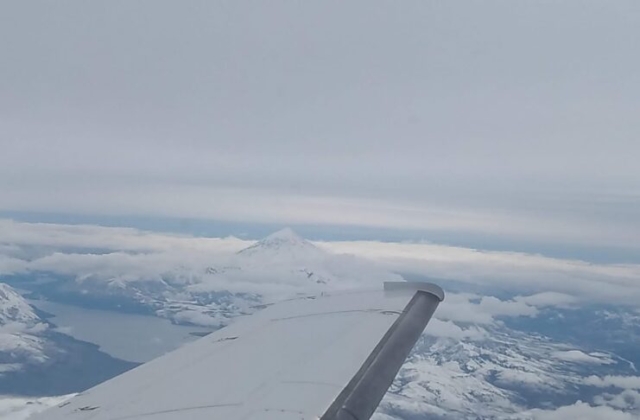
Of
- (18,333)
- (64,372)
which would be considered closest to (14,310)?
(18,333)

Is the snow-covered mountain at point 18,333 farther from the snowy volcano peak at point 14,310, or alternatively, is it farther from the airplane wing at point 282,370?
the airplane wing at point 282,370

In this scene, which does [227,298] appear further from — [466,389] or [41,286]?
[466,389]

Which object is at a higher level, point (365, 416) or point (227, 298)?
point (365, 416)

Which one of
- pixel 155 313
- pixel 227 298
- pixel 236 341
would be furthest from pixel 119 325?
pixel 236 341

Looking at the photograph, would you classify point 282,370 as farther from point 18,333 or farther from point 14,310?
point 14,310

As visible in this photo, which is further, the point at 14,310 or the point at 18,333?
the point at 14,310

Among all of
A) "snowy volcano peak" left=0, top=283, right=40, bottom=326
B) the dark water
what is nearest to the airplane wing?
the dark water

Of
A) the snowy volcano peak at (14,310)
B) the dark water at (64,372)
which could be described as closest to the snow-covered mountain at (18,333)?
the snowy volcano peak at (14,310)
